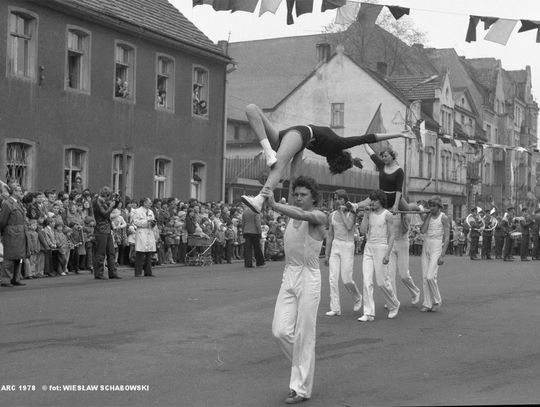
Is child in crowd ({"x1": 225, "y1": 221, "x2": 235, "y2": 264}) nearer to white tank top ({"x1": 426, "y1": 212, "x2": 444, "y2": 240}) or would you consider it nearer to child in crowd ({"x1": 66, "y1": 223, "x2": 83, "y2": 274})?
child in crowd ({"x1": 66, "y1": 223, "x2": 83, "y2": 274})

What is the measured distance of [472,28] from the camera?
13.0 meters

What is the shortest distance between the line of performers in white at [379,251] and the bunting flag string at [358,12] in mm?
2722

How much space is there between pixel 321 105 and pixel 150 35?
25.7m

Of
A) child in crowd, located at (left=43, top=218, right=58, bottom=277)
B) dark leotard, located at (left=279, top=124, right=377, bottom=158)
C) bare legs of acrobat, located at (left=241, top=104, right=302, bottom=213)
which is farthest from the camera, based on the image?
child in crowd, located at (left=43, top=218, right=58, bottom=277)

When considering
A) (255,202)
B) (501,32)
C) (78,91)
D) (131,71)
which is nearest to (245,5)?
(501,32)

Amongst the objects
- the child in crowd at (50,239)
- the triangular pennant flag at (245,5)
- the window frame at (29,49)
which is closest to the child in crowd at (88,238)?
the child in crowd at (50,239)

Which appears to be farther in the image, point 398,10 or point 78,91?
point 78,91

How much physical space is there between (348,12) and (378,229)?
134 inches

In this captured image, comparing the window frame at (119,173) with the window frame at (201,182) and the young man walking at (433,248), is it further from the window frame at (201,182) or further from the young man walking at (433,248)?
the young man walking at (433,248)

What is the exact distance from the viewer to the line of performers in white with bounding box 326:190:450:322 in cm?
1328

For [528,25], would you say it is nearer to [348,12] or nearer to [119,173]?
[348,12]

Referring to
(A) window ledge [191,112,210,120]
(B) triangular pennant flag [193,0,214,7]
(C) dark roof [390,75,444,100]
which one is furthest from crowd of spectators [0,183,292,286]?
(C) dark roof [390,75,444,100]

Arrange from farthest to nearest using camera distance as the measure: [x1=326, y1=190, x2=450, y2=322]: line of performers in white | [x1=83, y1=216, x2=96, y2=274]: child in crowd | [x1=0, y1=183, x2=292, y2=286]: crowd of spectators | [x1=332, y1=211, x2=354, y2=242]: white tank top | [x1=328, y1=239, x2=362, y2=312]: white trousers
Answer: [x1=83, y1=216, x2=96, y2=274]: child in crowd < [x1=0, y1=183, x2=292, y2=286]: crowd of spectators < [x1=332, y1=211, x2=354, y2=242]: white tank top < [x1=328, y1=239, x2=362, y2=312]: white trousers < [x1=326, y1=190, x2=450, y2=322]: line of performers in white

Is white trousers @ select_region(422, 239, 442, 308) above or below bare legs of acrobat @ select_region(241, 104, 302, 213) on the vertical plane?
below
